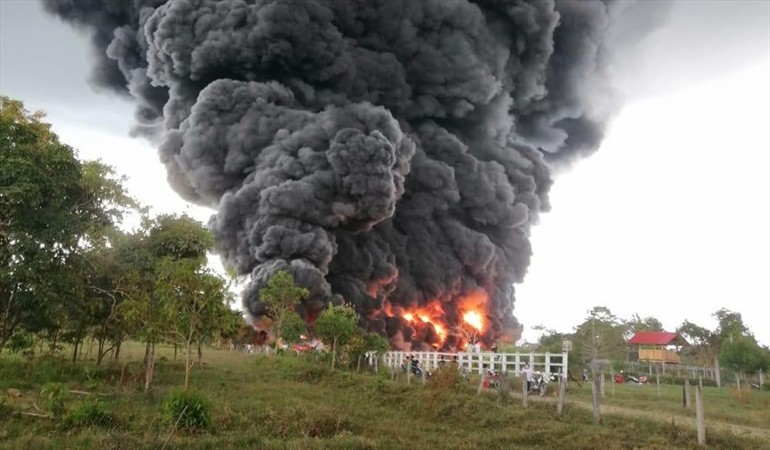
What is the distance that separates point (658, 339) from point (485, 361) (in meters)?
35.1

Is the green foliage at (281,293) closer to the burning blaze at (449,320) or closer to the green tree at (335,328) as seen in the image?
the green tree at (335,328)

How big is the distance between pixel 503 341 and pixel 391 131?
23.1 m

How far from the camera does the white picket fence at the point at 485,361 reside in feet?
60.7

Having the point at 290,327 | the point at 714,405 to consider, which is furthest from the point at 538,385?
the point at 290,327

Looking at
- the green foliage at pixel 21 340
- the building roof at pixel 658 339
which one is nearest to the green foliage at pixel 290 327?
the green foliage at pixel 21 340

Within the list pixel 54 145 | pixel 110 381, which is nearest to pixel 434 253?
pixel 110 381

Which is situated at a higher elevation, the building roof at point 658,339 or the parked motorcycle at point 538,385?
the building roof at point 658,339

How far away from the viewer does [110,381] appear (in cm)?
1842

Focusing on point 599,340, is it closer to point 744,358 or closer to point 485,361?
point 744,358

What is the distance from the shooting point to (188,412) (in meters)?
11.3

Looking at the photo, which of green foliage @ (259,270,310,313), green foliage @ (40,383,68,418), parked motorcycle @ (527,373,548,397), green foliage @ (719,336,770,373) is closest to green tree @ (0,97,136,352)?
green foliage @ (40,383,68,418)

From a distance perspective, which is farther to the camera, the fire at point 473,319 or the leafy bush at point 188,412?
the fire at point 473,319

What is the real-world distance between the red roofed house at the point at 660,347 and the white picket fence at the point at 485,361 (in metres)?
23.1

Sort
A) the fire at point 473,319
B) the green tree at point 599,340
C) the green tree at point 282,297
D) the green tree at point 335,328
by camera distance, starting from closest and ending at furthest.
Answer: the green tree at point 335,328, the green tree at point 282,297, the green tree at point 599,340, the fire at point 473,319
